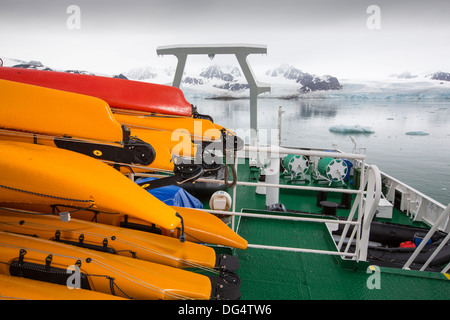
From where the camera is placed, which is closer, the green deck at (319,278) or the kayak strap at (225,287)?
the kayak strap at (225,287)

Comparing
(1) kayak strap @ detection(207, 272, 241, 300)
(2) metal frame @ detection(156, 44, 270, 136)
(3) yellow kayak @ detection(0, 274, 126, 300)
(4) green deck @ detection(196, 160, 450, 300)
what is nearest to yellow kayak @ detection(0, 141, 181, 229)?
(3) yellow kayak @ detection(0, 274, 126, 300)

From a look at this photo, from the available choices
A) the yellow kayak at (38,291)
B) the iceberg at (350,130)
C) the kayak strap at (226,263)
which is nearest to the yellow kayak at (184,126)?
the kayak strap at (226,263)

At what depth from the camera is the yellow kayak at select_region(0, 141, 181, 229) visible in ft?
3.31

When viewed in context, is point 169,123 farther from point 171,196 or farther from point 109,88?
point 171,196

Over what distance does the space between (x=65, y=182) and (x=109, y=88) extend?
63 cm

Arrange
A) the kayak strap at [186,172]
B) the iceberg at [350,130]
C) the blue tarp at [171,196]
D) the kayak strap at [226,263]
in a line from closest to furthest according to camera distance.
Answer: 1. the kayak strap at [186,172]
2. the kayak strap at [226,263]
3. the blue tarp at [171,196]
4. the iceberg at [350,130]

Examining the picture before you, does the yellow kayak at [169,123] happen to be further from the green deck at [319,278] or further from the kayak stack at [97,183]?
the green deck at [319,278]

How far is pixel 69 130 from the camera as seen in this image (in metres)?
1.10

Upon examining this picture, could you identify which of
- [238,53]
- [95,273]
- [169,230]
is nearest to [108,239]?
[95,273]

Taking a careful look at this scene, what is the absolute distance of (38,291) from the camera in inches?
42.3

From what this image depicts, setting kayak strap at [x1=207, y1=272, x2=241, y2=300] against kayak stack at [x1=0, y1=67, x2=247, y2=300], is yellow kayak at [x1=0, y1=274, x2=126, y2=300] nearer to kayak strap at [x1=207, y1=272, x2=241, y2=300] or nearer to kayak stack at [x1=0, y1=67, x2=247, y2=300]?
kayak stack at [x1=0, y1=67, x2=247, y2=300]

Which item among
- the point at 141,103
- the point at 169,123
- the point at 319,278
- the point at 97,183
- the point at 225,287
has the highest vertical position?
the point at 141,103

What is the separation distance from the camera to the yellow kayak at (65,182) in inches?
39.7
